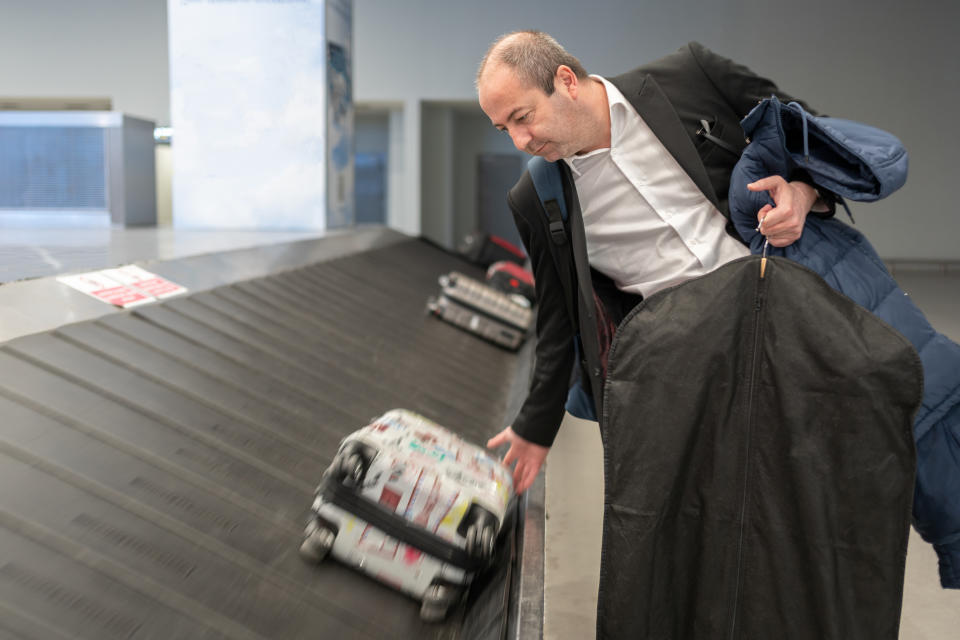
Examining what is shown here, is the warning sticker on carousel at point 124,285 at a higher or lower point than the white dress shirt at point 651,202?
lower

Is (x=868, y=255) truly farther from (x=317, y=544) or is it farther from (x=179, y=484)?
(x=179, y=484)

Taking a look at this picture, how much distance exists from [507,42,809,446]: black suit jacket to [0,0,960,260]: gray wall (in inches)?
449

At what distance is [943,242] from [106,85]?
14503 mm

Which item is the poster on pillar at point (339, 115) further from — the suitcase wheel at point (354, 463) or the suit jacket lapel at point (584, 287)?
the suit jacket lapel at point (584, 287)

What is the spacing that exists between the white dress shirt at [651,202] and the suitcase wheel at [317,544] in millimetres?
992

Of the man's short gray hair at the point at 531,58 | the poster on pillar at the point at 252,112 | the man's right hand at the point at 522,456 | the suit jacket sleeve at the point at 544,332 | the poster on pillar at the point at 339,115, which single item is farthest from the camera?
the poster on pillar at the point at 339,115

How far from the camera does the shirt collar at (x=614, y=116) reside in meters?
1.68

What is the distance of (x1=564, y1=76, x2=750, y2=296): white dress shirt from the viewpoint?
1.68m

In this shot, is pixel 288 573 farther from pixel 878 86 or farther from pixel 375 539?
pixel 878 86

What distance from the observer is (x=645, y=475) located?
1469mm

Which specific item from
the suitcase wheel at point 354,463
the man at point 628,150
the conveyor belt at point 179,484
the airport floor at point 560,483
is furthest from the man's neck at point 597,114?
the airport floor at point 560,483

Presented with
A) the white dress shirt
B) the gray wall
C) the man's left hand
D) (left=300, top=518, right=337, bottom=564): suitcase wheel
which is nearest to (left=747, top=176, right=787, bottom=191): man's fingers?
the man's left hand

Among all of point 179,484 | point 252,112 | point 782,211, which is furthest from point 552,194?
point 252,112

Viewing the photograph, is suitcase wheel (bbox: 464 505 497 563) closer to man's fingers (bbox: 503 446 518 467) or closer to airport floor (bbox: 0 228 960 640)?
man's fingers (bbox: 503 446 518 467)
